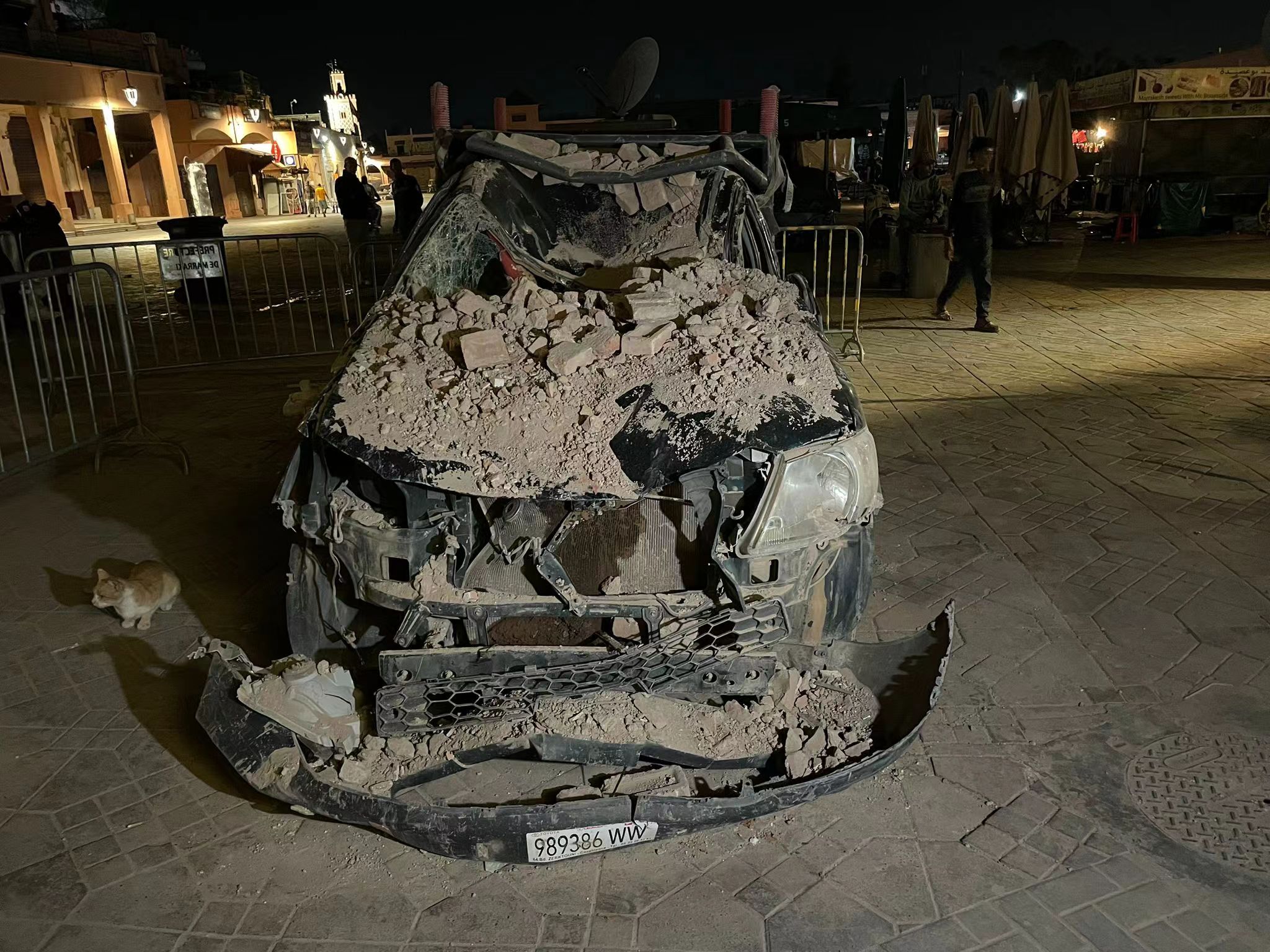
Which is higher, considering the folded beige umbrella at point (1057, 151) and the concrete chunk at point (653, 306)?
the folded beige umbrella at point (1057, 151)

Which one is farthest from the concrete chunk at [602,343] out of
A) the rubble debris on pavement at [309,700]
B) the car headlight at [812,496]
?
the rubble debris on pavement at [309,700]

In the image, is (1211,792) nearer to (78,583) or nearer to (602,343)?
(602,343)

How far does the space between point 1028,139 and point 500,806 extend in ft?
59.7

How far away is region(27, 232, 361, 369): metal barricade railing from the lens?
360 inches

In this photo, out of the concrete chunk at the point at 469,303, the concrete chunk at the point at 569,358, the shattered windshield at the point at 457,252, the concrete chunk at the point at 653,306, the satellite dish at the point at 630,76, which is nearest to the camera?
the concrete chunk at the point at 569,358

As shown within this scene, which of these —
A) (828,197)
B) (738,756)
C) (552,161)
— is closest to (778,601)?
(738,756)

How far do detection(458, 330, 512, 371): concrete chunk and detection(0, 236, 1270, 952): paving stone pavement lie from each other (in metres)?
1.64

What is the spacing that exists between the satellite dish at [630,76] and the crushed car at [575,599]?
3546mm

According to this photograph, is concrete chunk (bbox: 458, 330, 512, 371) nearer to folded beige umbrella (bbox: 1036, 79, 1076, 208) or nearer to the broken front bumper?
the broken front bumper

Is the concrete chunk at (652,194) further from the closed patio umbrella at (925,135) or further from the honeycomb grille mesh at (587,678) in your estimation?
the closed patio umbrella at (925,135)

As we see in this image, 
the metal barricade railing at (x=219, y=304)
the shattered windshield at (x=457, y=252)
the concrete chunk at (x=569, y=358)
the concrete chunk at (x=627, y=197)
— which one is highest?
the concrete chunk at (x=627, y=197)

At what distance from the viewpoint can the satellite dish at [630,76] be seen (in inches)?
243

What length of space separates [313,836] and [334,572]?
2.85 feet

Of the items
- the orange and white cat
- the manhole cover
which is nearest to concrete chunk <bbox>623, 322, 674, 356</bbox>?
the manhole cover
